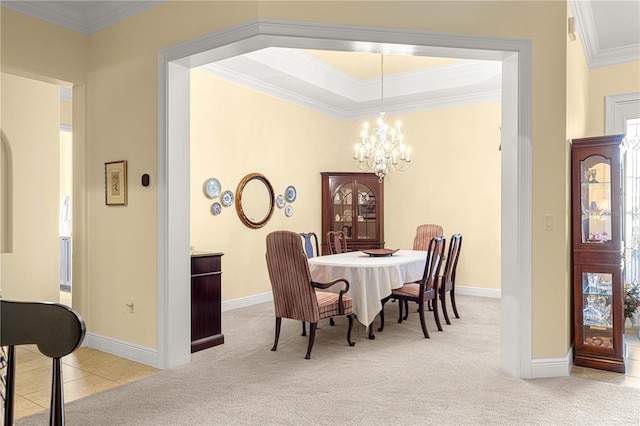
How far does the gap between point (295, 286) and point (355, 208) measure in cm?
361

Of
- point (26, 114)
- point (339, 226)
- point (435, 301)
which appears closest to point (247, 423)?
point (435, 301)

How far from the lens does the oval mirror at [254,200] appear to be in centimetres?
603

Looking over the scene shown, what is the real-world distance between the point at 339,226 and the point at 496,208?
7.85 feet

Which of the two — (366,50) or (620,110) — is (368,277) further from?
(620,110)

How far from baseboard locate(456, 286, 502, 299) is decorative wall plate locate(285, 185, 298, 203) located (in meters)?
2.82

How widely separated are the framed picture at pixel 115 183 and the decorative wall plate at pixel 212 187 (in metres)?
1.59

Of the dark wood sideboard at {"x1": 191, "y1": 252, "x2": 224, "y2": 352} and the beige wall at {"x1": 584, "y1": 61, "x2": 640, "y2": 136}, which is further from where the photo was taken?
the beige wall at {"x1": 584, "y1": 61, "x2": 640, "y2": 136}

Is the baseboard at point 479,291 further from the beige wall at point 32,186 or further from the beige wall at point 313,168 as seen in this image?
the beige wall at point 32,186

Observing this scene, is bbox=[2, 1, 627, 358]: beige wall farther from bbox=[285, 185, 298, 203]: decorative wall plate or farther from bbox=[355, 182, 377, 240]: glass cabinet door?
bbox=[355, 182, 377, 240]: glass cabinet door

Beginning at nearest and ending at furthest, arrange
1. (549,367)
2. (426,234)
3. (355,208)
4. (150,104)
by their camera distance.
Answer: (549,367) → (150,104) → (426,234) → (355,208)

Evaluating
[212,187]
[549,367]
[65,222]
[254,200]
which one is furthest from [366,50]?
[65,222]

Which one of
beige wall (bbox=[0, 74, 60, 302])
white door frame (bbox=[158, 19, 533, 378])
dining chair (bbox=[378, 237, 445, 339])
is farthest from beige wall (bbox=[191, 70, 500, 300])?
dining chair (bbox=[378, 237, 445, 339])

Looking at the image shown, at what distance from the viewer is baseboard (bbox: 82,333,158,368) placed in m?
3.69

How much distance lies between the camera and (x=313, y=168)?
7.42m
